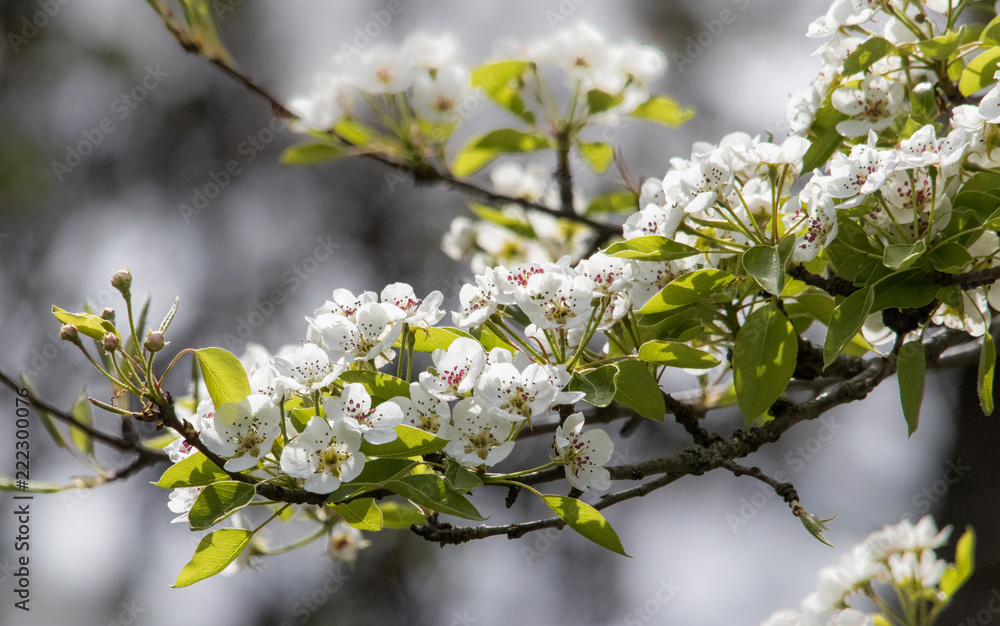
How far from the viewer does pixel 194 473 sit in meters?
1.01

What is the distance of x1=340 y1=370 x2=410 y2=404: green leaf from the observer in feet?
3.44

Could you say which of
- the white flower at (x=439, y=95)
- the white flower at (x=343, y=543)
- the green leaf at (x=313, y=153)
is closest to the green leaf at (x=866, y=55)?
the white flower at (x=439, y=95)

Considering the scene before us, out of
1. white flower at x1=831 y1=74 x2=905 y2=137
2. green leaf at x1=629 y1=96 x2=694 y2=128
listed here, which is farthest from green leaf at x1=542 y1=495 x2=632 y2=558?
green leaf at x1=629 y1=96 x2=694 y2=128

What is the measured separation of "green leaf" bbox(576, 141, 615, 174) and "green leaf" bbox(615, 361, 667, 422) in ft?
3.93

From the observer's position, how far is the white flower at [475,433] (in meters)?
0.99

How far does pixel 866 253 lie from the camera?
1074mm

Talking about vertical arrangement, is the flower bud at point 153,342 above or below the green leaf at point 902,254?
below

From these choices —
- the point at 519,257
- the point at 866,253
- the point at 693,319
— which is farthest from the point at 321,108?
the point at 866,253

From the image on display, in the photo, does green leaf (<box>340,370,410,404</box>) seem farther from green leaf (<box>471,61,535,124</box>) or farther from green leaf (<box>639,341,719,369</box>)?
green leaf (<box>471,61,535,124</box>)

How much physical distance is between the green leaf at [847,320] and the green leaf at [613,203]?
117 centimetres

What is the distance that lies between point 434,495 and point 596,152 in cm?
144

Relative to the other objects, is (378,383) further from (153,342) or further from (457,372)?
(153,342)

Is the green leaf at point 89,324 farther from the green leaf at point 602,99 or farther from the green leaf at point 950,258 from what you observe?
the green leaf at point 602,99

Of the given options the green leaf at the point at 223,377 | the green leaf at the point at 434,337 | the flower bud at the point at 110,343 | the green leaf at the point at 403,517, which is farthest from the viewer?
the green leaf at the point at 403,517
